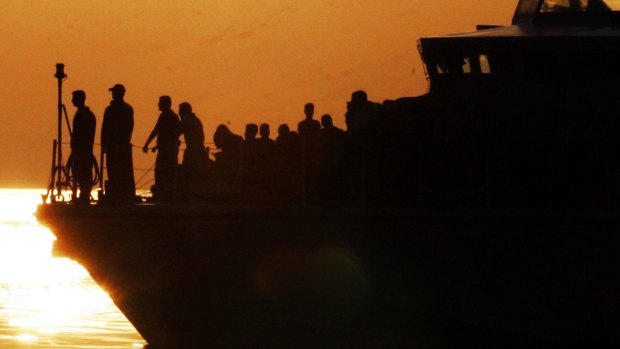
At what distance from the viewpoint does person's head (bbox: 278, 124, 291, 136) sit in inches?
805

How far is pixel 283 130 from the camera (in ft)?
67.5

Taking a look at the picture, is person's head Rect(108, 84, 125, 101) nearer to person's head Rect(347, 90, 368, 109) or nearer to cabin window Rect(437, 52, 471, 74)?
person's head Rect(347, 90, 368, 109)

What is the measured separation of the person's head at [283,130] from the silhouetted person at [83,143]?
229cm

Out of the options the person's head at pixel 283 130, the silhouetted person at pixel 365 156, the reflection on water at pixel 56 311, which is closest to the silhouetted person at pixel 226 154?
the person's head at pixel 283 130

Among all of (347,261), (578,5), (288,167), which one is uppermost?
(578,5)

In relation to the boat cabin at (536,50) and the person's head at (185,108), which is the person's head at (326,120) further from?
the boat cabin at (536,50)

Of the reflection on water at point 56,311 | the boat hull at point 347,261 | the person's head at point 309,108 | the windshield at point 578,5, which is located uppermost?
the windshield at point 578,5

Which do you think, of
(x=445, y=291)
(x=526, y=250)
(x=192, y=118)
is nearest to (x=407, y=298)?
(x=445, y=291)

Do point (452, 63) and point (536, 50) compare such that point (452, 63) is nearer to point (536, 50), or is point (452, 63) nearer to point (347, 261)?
point (536, 50)

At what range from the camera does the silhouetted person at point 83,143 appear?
2108 cm

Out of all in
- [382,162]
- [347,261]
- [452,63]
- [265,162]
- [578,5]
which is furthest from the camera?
[578,5]

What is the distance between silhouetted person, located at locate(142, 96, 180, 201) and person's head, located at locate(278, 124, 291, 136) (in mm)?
1201

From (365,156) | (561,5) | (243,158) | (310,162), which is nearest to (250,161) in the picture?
(243,158)

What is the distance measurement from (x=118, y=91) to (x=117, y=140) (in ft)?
1.89
